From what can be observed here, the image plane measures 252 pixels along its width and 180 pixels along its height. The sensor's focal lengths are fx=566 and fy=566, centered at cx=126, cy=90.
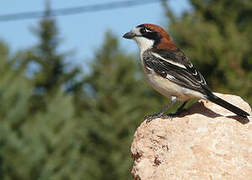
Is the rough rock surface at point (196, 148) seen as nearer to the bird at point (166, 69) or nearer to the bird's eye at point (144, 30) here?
the bird at point (166, 69)

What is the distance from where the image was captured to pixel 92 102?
70.3 ft

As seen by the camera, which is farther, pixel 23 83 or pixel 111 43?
pixel 111 43

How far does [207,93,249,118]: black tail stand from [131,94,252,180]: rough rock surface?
0.19 ft

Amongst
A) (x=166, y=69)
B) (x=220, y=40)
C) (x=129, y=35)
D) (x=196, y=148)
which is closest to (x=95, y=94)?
(x=220, y=40)

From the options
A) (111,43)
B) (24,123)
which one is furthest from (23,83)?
(111,43)

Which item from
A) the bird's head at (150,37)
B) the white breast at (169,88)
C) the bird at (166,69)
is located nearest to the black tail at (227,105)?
the bird at (166,69)

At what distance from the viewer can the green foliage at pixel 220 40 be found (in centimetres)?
1245

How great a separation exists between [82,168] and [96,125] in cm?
287

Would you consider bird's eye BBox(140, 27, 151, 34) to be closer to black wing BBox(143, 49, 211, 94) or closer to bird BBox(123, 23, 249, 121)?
bird BBox(123, 23, 249, 121)

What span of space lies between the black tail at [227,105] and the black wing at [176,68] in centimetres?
26

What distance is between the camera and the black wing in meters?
6.27

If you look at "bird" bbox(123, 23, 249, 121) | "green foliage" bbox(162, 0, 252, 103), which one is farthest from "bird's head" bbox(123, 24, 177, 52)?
"green foliage" bbox(162, 0, 252, 103)

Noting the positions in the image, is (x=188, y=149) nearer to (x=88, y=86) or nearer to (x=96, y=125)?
(x=96, y=125)

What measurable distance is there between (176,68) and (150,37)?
711 mm
